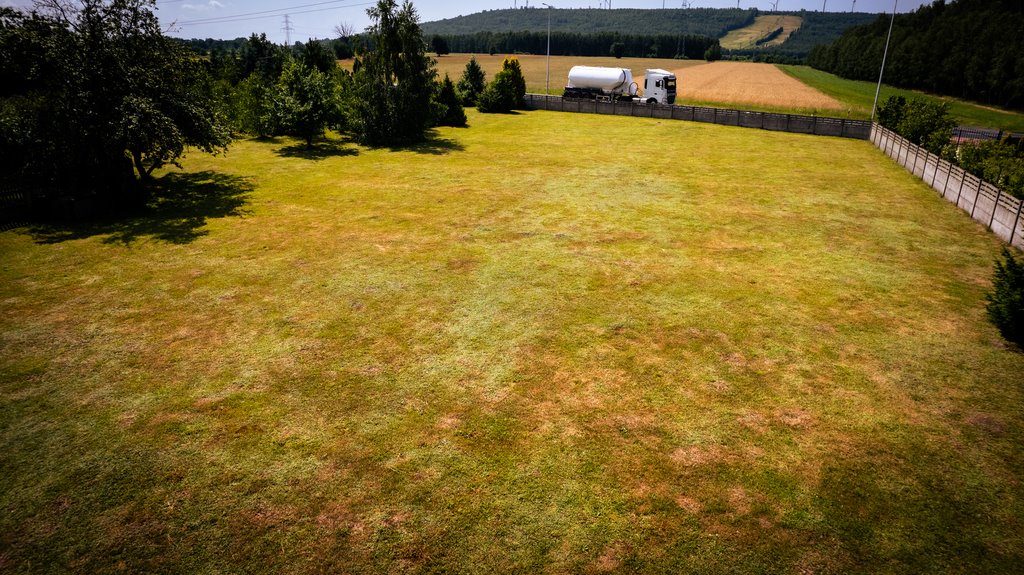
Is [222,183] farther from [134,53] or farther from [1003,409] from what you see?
[1003,409]

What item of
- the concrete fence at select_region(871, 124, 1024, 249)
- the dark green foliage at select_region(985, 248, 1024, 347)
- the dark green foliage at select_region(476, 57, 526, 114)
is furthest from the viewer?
the dark green foliage at select_region(476, 57, 526, 114)

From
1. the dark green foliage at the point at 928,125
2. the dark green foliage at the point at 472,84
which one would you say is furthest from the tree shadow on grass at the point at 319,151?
the dark green foliage at the point at 928,125

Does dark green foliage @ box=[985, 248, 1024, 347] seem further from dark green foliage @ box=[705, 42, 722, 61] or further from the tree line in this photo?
dark green foliage @ box=[705, 42, 722, 61]

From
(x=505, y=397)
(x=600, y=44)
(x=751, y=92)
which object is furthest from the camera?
(x=600, y=44)

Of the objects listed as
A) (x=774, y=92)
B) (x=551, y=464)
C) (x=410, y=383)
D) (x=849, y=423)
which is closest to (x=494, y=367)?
(x=410, y=383)

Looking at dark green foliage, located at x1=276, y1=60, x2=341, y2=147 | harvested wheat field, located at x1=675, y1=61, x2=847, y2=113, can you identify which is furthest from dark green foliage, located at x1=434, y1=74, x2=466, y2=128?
harvested wheat field, located at x1=675, y1=61, x2=847, y2=113

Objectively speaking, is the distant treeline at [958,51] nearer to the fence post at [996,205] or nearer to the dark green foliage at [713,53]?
the fence post at [996,205]

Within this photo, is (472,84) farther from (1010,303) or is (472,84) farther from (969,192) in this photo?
(1010,303)

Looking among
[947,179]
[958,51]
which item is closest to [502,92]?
[947,179]
